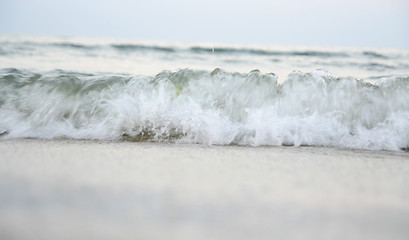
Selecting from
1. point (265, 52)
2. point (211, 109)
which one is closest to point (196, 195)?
point (211, 109)

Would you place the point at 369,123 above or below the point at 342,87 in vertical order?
below

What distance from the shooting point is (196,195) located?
1384 millimetres

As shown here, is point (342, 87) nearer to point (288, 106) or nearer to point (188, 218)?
point (288, 106)

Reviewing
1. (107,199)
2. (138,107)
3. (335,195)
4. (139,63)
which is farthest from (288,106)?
(139,63)

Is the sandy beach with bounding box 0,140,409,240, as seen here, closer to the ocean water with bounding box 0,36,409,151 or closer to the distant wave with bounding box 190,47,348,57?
the ocean water with bounding box 0,36,409,151

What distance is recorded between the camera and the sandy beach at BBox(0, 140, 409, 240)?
3.64ft

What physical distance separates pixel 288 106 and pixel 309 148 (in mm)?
446

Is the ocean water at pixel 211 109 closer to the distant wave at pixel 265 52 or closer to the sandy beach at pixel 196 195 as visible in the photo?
the sandy beach at pixel 196 195

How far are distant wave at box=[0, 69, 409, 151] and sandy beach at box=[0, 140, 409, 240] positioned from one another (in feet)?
1.58

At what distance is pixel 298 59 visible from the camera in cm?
674

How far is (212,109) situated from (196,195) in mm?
1443

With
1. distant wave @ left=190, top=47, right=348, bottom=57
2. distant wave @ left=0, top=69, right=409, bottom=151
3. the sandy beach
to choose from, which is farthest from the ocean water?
distant wave @ left=190, top=47, right=348, bottom=57

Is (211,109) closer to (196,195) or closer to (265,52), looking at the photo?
(196,195)

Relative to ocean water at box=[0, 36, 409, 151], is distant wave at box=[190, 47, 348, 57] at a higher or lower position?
higher
